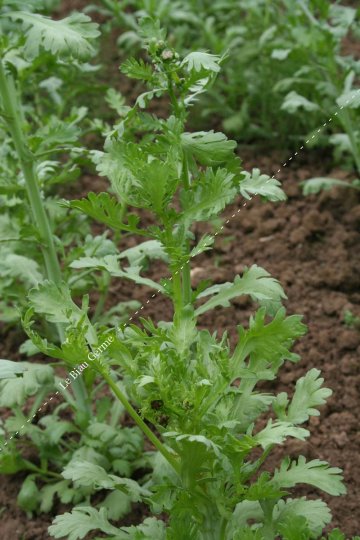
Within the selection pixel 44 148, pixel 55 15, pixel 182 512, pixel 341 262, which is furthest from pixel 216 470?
pixel 55 15

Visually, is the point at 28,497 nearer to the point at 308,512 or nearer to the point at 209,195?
the point at 308,512

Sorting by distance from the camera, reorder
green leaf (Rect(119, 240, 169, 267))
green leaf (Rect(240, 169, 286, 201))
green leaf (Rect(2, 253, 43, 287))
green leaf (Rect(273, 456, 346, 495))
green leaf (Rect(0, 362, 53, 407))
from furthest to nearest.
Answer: green leaf (Rect(2, 253, 43, 287)) < green leaf (Rect(119, 240, 169, 267)) < green leaf (Rect(0, 362, 53, 407)) < green leaf (Rect(240, 169, 286, 201)) < green leaf (Rect(273, 456, 346, 495))

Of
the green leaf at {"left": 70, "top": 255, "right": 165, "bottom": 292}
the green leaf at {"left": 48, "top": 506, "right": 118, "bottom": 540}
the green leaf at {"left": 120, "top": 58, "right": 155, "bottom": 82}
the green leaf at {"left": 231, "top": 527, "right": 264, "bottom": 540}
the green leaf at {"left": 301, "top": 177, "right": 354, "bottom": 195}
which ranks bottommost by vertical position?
the green leaf at {"left": 301, "top": 177, "right": 354, "bottom": 195}

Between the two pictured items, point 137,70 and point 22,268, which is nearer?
point 137,70

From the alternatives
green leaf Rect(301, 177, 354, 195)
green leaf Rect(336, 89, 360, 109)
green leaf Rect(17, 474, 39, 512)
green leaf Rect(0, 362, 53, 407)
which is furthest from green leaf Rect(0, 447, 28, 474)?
green leaf Rect(336, 89, 360, 109)

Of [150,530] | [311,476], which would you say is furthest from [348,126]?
[150,530]

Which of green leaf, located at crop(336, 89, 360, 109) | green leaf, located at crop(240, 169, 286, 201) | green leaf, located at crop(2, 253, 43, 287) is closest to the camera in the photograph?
green leaf, located at crop(240, 169, 286, 201)

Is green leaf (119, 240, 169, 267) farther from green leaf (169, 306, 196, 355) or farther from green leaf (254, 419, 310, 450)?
green leaf (254, 419, 310, 450)
